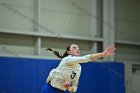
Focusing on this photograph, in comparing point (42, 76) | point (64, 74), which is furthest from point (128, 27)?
point (64, 74)

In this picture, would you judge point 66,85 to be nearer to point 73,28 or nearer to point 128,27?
point 73,28

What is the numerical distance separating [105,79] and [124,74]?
1.75 feet

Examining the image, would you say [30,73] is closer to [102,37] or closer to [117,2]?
[102,37]

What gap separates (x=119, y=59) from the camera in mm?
7434

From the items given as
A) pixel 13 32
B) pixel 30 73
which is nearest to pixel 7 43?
pixel 13 32

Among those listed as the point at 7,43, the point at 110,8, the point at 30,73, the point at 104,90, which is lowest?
the point at 104,90

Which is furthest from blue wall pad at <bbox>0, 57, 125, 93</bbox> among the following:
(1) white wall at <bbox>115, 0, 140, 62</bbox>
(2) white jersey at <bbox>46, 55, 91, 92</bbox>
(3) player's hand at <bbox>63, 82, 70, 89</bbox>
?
(3) player's hand at <bbox>63, 82, 70, 89</bbox>

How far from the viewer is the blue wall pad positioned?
565 centimetres

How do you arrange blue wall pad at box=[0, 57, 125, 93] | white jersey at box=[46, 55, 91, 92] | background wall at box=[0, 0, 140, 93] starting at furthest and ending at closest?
background wall at box=[0, 0, 140, 93] < blue wall pad at box=[0, 57, 125, 93] < white jersey at box=[46, 55, 91, 92]

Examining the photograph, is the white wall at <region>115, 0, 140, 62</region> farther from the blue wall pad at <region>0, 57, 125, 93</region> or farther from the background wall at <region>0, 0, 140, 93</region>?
the blue wall pad at <region>0, 57, 125, 93</region>

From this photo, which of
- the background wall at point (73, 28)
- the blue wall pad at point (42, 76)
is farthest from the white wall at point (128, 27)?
the blue wall pad at point (42, 76)

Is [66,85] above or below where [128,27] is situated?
below

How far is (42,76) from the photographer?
19.8ft

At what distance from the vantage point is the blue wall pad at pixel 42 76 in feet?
18.5
